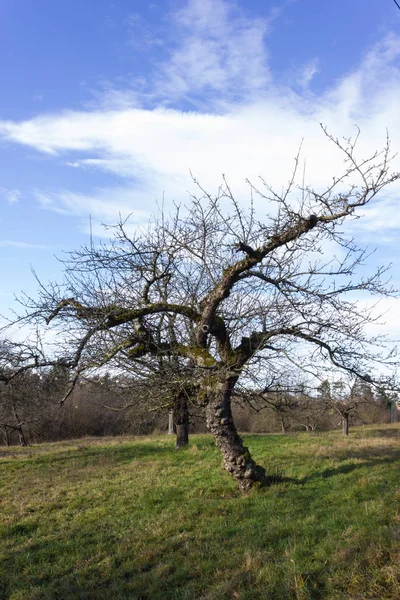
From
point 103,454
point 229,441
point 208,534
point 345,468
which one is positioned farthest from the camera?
point 103,454

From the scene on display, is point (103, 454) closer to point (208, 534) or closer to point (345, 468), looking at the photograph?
point (345, 468)

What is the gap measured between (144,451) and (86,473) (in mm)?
3680

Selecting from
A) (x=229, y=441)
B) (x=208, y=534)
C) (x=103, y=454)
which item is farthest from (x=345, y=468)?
(x=103, y=454)

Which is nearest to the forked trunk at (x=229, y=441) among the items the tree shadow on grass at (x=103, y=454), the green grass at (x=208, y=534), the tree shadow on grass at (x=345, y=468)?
the green grass at (x=208, y=534)

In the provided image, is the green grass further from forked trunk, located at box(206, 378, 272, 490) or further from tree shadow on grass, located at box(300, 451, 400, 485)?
forked trunk, located at box(206, 378, 272, 490)

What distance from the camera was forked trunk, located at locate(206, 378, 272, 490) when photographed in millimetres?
8625

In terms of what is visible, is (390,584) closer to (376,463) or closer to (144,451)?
(376,463)

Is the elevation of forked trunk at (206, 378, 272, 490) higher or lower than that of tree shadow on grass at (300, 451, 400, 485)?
higher

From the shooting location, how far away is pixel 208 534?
6.59m

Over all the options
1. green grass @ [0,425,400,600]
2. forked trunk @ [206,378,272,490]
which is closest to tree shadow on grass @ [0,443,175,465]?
green grass @ [0,425,400,600]

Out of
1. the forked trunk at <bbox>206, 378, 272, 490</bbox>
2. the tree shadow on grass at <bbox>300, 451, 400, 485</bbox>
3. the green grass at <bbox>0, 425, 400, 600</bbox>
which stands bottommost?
the green grass at <bbox>0, 425, 400, 600</bbox>

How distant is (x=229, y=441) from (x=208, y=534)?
2.31 m

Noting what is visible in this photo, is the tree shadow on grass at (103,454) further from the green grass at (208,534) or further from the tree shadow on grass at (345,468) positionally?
the tree shadow on grass at (345,468)

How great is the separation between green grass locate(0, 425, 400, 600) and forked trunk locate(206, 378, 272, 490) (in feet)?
1.09
